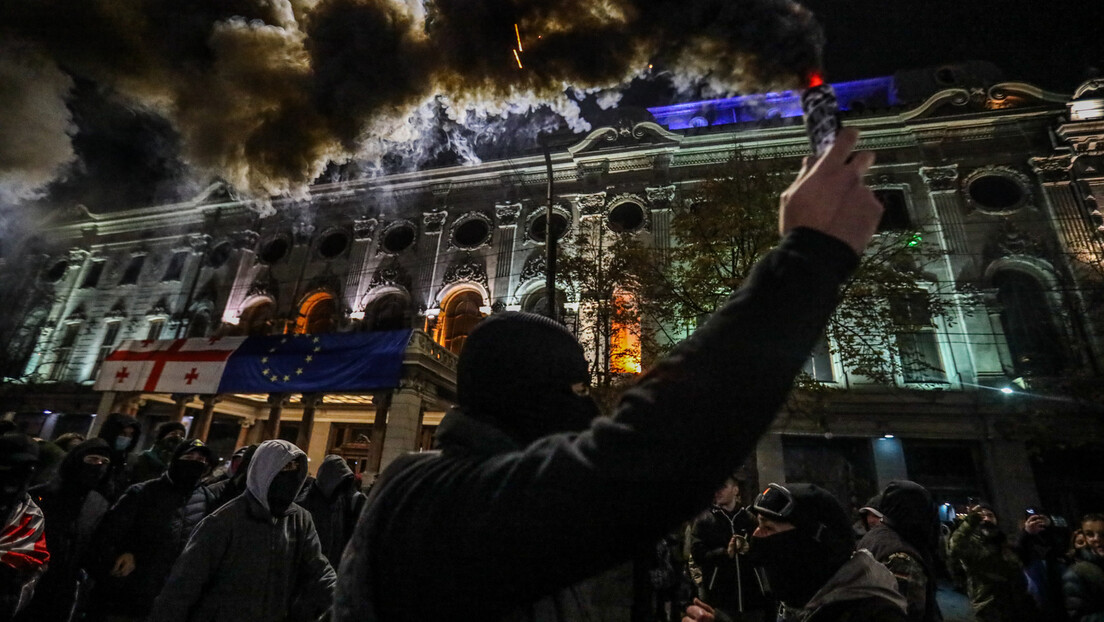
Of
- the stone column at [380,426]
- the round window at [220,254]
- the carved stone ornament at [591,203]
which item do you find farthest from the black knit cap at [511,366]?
the round window at [220,254]

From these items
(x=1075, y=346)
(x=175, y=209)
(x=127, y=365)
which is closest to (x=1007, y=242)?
(x=1075, y=346)

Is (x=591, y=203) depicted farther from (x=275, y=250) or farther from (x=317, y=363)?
(x=275, y=250)

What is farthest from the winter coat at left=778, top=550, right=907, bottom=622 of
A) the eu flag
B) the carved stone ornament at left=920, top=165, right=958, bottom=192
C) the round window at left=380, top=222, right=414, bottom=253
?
the round window at left=380, top=222, right=414, bottom=253

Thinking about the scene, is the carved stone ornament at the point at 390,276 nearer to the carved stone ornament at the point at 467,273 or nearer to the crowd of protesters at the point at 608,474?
the carved stone ornament at the point at 467,273

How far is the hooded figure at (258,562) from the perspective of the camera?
2867 millimetres

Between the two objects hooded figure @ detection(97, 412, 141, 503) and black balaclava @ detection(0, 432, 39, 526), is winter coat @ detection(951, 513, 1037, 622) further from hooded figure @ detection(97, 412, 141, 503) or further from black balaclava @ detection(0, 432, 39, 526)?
hooded figure @ detection(97, 412, 141, 503)

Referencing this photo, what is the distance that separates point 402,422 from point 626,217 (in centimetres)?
1075

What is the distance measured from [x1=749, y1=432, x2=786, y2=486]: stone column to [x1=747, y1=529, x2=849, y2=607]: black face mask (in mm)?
12723

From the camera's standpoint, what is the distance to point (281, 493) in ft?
11.0

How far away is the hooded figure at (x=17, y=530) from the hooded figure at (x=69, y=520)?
46.4 inches

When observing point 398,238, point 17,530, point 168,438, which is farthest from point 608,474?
point 398,238

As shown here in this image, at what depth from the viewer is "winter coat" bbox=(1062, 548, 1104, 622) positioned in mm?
4961

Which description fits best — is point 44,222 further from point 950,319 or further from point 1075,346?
point 1075,346

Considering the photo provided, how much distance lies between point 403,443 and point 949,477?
15366 mm
